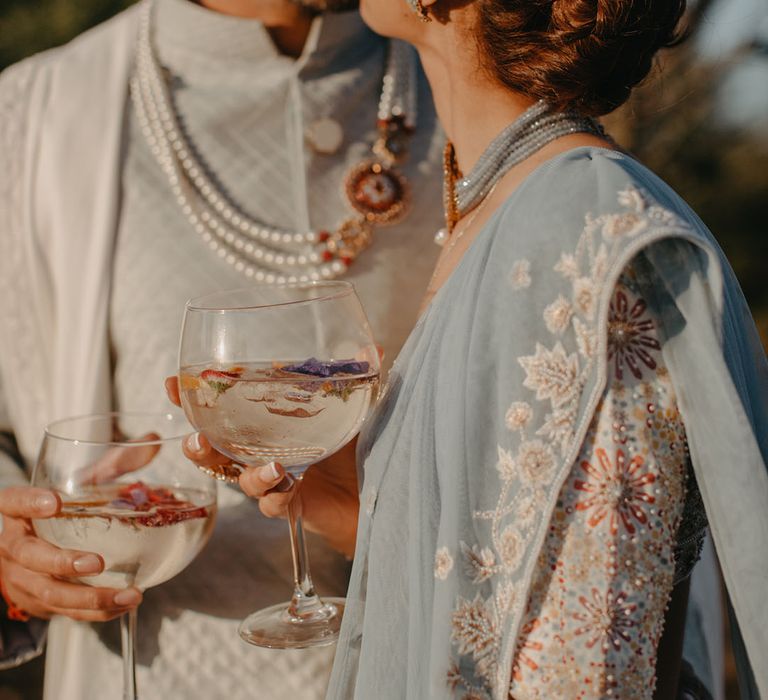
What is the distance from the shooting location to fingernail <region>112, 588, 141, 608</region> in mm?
1473

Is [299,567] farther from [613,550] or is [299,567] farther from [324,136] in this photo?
[324,136]

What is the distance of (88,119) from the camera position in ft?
6.70

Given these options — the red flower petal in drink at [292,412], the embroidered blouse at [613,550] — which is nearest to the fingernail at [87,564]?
the red flower petal in drink at [292,412]

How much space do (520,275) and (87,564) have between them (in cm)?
75

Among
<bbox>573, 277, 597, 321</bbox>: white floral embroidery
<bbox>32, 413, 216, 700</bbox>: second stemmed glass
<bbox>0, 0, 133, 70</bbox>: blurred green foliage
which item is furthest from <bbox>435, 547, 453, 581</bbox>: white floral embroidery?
<bbox>0, 0, 133, 70</bbox>: blurred green foliage

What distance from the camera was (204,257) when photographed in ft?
6.53

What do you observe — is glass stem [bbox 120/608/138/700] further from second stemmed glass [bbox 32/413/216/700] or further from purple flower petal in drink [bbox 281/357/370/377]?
purple flower petal in drink [bbox 281/357/370/377]

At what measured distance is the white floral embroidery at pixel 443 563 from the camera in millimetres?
1137

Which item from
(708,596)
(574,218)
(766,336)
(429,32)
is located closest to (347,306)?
(574,218)

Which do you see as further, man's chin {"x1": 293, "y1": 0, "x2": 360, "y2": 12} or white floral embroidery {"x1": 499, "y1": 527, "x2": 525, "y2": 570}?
man's chin {"x1": 293, "y1": 0, "x2": 360, "y2": 12}

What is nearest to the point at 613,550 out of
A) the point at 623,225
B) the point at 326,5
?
the point at 623,225

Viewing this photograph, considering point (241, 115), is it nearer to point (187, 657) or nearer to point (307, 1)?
point (307, 1)

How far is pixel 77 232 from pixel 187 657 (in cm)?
85

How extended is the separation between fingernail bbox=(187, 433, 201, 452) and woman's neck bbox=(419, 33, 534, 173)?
1.95 feet
